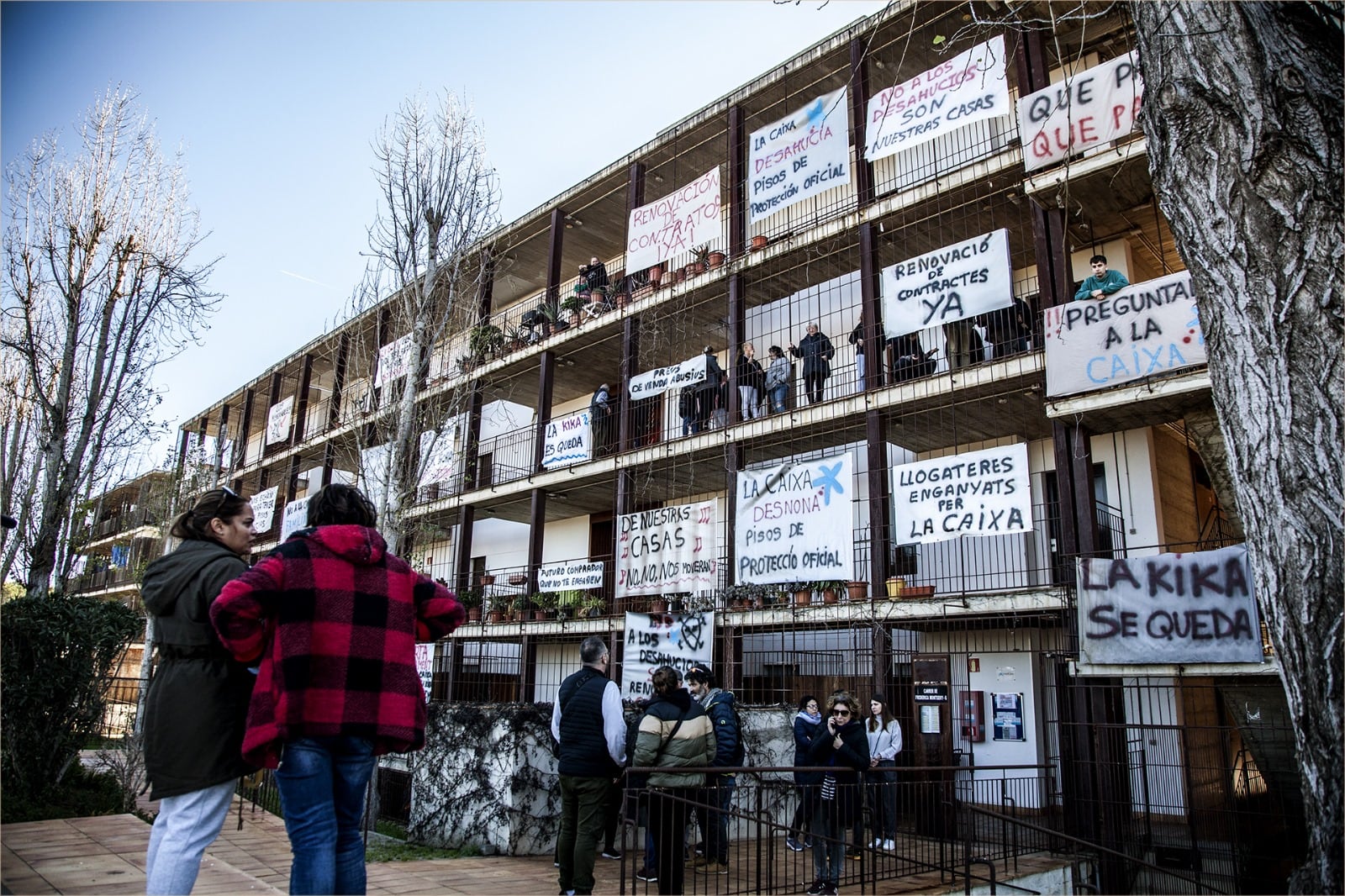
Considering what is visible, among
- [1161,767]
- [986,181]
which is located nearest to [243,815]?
[1161,767]

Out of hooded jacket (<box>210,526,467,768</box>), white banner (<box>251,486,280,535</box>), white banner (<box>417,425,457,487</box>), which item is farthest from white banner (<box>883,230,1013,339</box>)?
white banner (<box>251,486,280,535</box>)

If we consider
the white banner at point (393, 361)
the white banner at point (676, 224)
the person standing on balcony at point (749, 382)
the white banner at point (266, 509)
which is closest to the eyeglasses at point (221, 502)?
the white banner at point (393, 361)

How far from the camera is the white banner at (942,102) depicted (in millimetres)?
12719

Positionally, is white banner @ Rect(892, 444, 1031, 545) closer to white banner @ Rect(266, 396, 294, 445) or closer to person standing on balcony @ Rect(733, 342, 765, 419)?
person standing on balcony @ Rect(733, 342, 765, 419)

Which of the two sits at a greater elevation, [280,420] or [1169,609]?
[280,420]

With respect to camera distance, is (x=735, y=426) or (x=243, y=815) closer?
(x=243, y=815)

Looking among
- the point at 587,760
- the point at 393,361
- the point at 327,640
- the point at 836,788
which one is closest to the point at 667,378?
the point at 393,361

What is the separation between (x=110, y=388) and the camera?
11.4m

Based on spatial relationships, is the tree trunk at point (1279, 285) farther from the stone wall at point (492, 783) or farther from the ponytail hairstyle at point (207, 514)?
the stone wall at point (492, 783)

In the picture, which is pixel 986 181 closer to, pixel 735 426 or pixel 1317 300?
pixel 735 426

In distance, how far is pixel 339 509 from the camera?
3.48 meters

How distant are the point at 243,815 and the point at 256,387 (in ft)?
88.0

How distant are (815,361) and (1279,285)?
1204cm

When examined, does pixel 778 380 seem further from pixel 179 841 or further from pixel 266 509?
pixel 266 509
